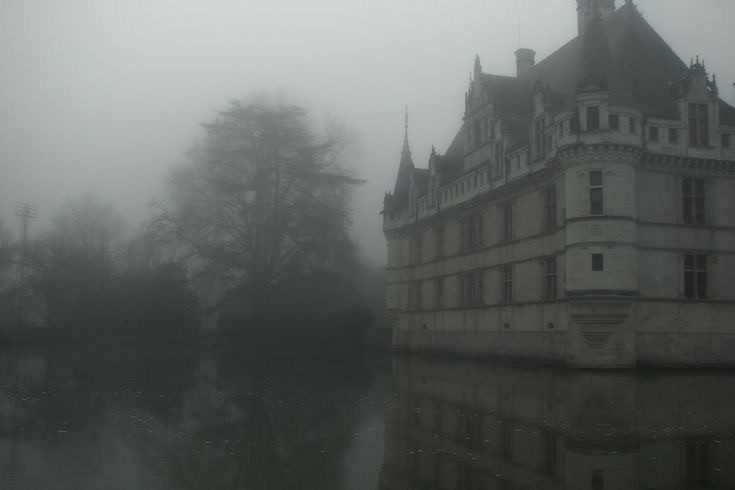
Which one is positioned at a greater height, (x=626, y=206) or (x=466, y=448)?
(x=626, y=206)

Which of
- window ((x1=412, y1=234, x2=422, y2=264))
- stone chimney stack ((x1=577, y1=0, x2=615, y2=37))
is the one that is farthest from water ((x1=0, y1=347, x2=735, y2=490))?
window ((x1=412, y1=234, x2=422, y2=264))

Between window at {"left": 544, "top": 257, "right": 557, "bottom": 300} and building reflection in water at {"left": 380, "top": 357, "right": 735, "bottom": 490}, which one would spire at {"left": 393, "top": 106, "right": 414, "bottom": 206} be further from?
building reflection in water at {"left": 380, "top": 357, "right": 735, "bottom": 490}

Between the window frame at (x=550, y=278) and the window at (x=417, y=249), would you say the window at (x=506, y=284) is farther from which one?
the window at (x=417, y=249)

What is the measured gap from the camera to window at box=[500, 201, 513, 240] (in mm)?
37103

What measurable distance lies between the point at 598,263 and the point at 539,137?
7353 mm

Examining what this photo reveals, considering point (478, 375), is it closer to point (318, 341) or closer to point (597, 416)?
point (597, 416)

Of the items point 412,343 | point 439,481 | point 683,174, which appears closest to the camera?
point 439,481

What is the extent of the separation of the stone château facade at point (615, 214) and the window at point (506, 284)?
0.24 feet

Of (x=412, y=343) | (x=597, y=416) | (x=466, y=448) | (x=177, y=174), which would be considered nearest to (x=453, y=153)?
Answer: (x=412, y=343)

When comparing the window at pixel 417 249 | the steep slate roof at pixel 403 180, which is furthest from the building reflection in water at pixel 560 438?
the steep slate roof at pixel 403 180

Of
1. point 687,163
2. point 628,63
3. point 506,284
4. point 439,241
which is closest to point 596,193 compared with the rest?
point 687,163

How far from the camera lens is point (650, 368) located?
1160 inches

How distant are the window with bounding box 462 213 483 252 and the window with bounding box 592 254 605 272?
36.6 feet

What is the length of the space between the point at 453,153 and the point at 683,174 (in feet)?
67.2
